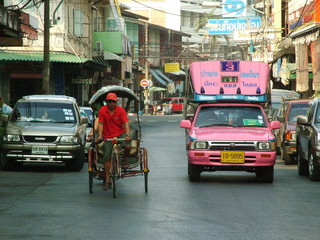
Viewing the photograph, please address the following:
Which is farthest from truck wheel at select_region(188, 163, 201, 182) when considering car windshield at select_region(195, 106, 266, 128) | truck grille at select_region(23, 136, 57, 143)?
truck grille at select_region(23, 136, 57, 143)

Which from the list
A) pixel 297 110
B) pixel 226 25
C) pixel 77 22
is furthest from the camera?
pixel 226 25

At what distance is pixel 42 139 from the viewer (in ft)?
65.1

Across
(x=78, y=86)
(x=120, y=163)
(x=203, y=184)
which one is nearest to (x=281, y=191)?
(x=203, y=184)

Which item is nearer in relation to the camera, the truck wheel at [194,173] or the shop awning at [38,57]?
the truck wheel at [194,173]

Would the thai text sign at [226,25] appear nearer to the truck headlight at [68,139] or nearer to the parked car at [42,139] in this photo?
the parked car at [42,139]

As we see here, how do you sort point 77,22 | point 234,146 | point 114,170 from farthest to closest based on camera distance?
point 77,22 < point 234,146 < point 114,170

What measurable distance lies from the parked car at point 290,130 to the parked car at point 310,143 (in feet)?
7.58

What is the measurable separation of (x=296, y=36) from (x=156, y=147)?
622 inches

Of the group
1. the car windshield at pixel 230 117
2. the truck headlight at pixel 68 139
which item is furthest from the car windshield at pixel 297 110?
the truck headlight at pixel 68 139

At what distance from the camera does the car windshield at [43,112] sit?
2122 centimetres

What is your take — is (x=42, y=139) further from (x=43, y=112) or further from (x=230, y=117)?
(x=230, y=117)

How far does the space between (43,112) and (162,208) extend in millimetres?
9385

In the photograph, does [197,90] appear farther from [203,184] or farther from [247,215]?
[247,215]

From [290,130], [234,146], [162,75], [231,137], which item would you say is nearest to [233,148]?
[234,146]
